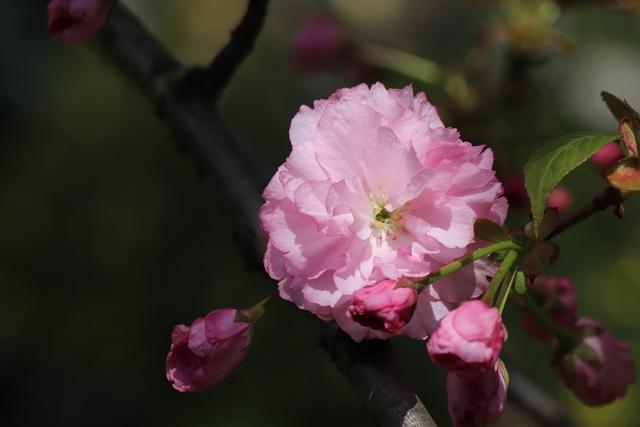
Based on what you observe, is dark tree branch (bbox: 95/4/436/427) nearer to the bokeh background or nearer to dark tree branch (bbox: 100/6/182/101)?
dark tree branch (bbox: 100/6/182/101)

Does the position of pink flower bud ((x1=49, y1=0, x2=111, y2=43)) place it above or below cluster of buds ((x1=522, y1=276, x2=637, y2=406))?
above

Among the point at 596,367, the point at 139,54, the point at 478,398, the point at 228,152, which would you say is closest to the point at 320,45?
the point at 139,54

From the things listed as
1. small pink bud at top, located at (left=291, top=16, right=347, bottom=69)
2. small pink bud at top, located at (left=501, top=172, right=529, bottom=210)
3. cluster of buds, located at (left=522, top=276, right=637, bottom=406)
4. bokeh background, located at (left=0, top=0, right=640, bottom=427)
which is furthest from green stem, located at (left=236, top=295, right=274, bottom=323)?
bokeh background, located at (left=0, top=0, right=640, bottom=427)

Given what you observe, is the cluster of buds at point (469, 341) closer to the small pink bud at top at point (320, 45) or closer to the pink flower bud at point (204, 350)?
the pink flower bud at point (204, 350)

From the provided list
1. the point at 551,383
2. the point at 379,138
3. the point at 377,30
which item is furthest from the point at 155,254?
the point at 379,138

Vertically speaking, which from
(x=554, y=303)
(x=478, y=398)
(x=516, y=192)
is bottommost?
(x=516, y=192)

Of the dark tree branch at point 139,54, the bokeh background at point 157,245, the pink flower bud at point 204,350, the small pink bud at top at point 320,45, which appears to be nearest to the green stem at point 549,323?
the pink flower bud at point 204,350

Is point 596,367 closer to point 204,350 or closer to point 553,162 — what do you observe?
point 553,162

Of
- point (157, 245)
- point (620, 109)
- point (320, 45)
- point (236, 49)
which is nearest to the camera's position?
point (620, 109)
